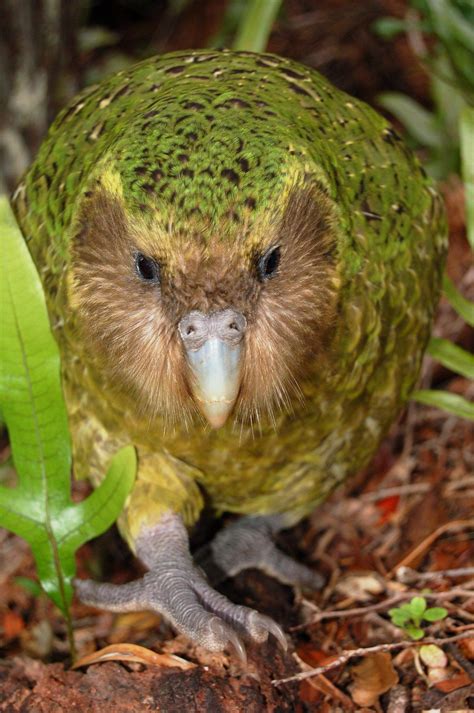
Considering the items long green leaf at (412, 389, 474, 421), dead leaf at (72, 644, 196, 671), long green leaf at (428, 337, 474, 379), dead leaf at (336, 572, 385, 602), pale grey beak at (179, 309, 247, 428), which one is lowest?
dead leaf at (336, 572, 385, 602)

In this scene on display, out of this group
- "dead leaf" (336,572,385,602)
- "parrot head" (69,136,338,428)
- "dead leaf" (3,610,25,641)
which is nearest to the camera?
"parrot head" (69,136,338,428)

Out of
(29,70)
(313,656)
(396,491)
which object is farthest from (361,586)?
(29,70)

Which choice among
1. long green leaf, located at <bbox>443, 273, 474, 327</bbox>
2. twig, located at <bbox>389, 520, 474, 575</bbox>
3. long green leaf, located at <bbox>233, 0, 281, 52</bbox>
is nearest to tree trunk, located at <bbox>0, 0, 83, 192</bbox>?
long green leaf, located at <bbox>233, 0, 281, 52</bbox>

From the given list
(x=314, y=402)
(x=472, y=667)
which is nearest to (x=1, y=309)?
(x=314, y=402)

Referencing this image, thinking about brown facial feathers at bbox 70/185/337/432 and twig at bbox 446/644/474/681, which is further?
twig at bbox 446/644/474/681

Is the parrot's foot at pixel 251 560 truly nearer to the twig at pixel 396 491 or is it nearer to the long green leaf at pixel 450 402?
the twig at pixel 396 491

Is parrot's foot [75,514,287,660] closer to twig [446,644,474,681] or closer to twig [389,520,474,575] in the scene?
twig [446,644,474,681]

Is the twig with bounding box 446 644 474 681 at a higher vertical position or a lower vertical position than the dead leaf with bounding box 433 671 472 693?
higher

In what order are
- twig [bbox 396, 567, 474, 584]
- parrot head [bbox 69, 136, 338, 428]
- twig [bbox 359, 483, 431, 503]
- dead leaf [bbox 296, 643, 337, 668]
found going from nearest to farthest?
1. parrot head [bbox 69, 136, 338, 428]
2. dead leaf [bbox 296, 643, 337, 668]
3. twig [bbox 396, 567, 474, 584]
4. twig [bbox 359, 483, 431, 503]
